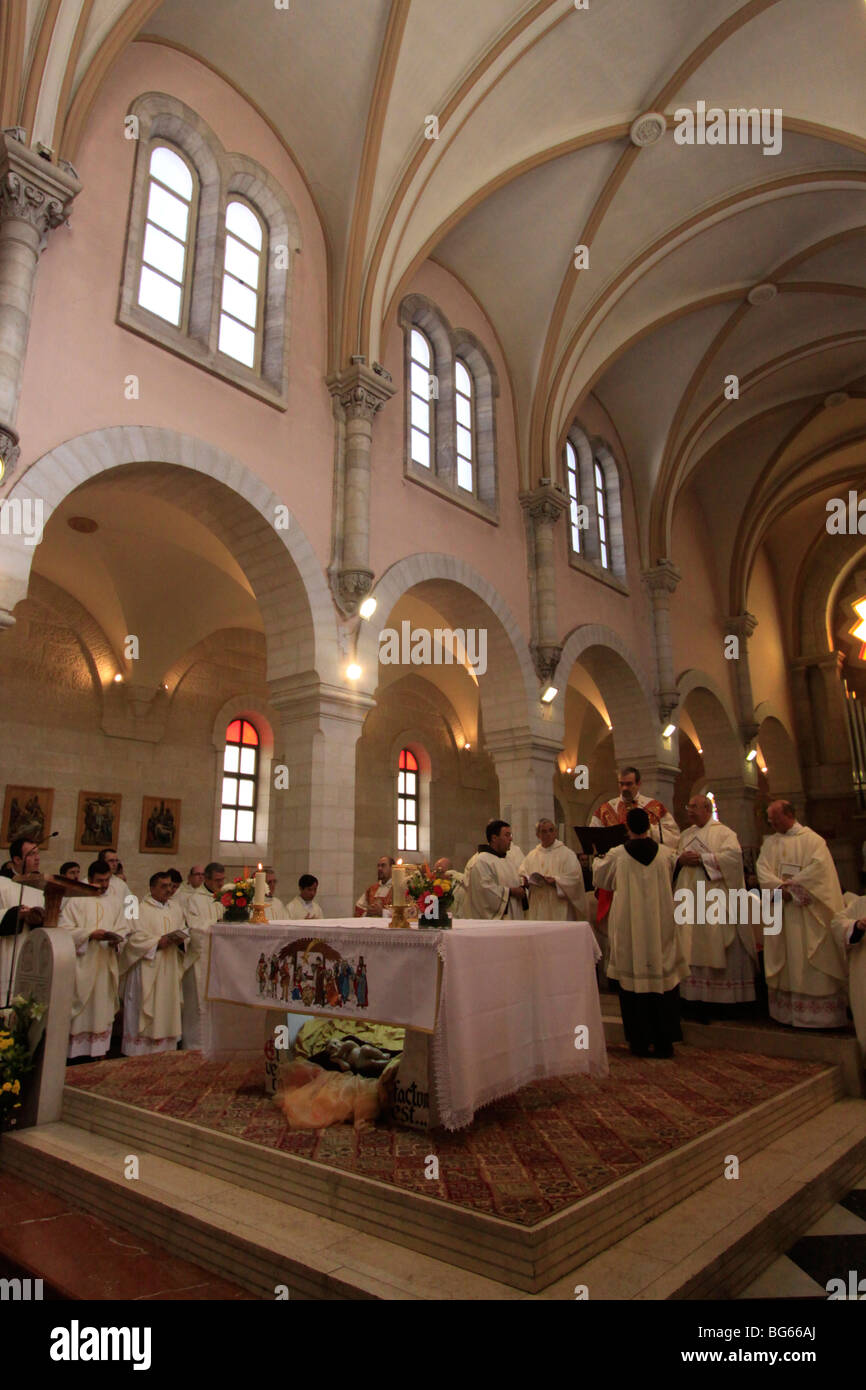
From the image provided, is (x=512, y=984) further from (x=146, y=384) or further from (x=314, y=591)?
(x=146, y=384)

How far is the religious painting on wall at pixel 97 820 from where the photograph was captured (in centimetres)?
1196

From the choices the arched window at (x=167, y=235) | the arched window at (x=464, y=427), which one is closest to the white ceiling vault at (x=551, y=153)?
the arched window at (x=464, y=427)

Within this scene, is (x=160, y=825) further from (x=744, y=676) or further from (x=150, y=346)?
(x=744, y=676)

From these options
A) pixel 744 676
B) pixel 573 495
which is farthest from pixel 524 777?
pixel 744 676

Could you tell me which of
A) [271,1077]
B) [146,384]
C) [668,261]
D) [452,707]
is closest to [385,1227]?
[271,1077]

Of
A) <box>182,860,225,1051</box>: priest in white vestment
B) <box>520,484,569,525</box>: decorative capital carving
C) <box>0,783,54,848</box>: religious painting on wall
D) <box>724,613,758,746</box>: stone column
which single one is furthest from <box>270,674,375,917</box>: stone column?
<box>724,613,758,746</box>: stone column

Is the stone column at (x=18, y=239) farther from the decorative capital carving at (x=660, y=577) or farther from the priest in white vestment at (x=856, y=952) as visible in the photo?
the decorative capital carving at (x=660, y=577)

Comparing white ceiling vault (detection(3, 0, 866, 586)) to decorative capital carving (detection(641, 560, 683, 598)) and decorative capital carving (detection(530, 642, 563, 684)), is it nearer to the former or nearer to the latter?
decorative capital carving (detection(530, 642, 563, 684))

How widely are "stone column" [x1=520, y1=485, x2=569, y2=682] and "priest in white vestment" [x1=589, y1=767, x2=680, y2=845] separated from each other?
15.8ft

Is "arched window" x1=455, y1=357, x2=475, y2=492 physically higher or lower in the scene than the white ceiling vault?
lower

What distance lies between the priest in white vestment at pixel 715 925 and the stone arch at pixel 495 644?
16.4 feet

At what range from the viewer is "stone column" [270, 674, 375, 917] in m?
8.67

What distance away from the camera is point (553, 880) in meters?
6.95
